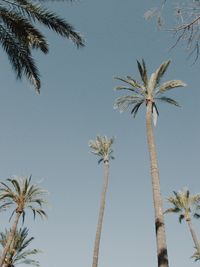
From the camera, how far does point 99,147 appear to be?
39.3 meters

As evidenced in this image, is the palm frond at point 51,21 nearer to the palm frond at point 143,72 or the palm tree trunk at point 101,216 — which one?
the palm frond at point 143,72

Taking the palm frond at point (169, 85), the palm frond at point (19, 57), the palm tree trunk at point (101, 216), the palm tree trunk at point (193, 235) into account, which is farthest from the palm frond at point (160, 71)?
the palm tree trunk at point (193, 235)

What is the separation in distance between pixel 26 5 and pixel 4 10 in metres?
0.85

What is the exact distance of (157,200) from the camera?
609 inches

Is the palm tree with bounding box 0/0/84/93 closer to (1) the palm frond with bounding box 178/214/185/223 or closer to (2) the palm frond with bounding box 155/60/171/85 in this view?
(2) the palm frond with bounding box 155/60/171/85

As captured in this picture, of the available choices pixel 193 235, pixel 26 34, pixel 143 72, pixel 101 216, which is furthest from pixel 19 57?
pixel 193 235

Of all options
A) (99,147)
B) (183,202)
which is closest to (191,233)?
(183,202)

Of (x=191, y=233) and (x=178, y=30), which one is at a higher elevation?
(x=191, y=233)

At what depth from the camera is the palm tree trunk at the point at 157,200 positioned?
537 inches

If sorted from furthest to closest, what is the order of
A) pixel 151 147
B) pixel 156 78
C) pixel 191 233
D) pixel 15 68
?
pixel 191 233
pixel 156 78
pixel 151 147
pixel 15 68

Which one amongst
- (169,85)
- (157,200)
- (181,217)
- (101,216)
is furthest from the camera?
(181,217)

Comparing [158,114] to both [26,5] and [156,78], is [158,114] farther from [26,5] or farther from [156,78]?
[26,5]

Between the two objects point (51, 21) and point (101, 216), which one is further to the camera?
point (101, 216)

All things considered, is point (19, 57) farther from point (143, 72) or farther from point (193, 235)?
point (193, 235)
